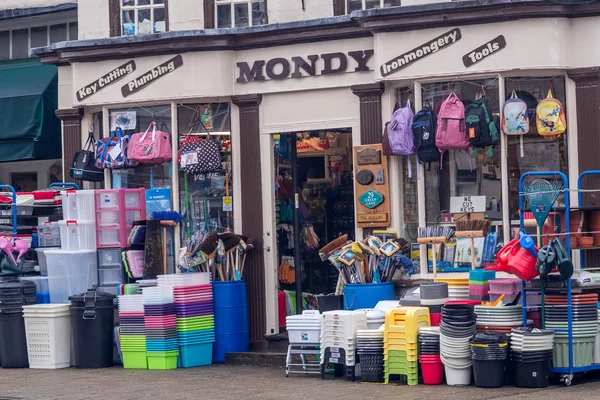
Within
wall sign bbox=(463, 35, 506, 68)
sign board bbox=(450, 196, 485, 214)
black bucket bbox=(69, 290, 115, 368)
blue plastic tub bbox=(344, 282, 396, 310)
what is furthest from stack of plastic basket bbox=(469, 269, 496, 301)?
black bucket bbox=(69, 290, 115, 368)

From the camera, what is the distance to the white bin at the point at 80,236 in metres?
16.8

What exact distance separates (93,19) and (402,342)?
7.84m

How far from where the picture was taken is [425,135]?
15180 millimetres

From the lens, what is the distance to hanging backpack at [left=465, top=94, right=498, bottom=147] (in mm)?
14859

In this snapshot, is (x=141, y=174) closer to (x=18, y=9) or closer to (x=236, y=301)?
(x=236, y=301)

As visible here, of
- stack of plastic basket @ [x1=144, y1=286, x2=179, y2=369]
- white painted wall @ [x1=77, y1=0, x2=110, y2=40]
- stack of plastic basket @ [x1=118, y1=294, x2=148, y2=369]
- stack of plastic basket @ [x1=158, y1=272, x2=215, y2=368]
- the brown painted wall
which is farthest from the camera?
white painted wall @ [x1=77, y1=0, x2=110, y2=40]

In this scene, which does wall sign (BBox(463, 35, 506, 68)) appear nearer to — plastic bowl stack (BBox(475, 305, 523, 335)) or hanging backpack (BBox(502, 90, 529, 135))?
hanging backpack (BBox(502, 90, 529, 135))

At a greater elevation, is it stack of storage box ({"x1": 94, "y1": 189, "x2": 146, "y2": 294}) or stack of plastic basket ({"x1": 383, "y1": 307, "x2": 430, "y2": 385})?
stack of storage box ({"x1": 94, "y1": 189, "x2": 146, "y2": 294})

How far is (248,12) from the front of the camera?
17109 mm

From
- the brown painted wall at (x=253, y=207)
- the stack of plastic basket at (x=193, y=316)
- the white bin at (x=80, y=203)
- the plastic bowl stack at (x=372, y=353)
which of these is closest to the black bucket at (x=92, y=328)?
the stack of plastic basket at (x=193, y=316)

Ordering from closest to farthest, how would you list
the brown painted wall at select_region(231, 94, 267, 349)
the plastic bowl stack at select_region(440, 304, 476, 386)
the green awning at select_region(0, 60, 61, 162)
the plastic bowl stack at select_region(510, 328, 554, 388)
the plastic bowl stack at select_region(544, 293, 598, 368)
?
1. the plastic bowl stack at select_region(510, 328, 554, 388)
2. the plastic bowl stack at select_region(544, 293, 598, 368)
3. the plastic bowl stack at select_region(440, 304, 476, 386)
4. the brown painted wall at select_region(231, 94, 267, 349)
5. the green awning at select_region(0, 60, 61, 162)

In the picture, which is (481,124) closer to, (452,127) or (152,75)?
(452,127)

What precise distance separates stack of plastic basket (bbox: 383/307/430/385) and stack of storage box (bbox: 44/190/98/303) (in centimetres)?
541

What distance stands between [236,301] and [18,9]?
769cm
